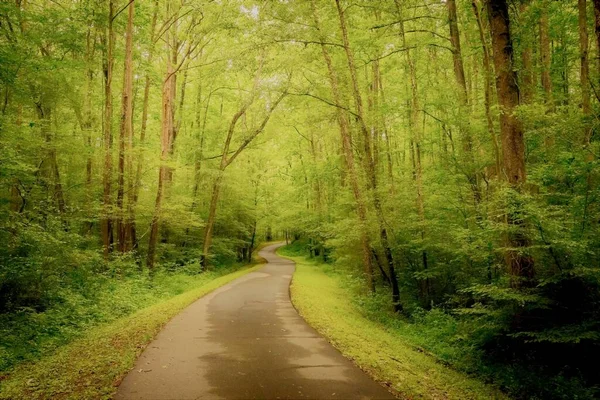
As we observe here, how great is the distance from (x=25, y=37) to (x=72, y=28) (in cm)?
202

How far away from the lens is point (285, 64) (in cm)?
1491

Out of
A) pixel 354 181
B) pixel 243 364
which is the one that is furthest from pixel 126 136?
pixel 243 364

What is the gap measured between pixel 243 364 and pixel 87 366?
2.52 metres

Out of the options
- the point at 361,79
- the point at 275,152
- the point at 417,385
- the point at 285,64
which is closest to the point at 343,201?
the point at 285,64

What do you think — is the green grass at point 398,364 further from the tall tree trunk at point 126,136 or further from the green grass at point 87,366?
the tall tree trunk at point 126,136

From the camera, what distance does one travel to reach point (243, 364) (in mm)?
5766

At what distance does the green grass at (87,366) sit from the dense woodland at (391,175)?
98 centimetres

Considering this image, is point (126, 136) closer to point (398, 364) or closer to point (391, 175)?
point (391, 175)

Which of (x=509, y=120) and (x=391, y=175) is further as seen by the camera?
(x=391, y=175)

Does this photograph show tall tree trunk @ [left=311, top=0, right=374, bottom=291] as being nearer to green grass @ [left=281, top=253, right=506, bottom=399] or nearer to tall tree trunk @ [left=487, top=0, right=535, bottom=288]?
green grass @ [left=281, top=253, right=506, bottom=399]

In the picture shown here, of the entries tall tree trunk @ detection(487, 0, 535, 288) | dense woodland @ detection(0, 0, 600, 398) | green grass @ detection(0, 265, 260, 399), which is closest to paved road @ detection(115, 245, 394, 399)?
green grass @ detection(0, 265, 260, 399)

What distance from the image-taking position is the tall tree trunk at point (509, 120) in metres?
6.63

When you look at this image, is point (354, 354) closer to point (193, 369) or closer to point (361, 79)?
point (193, 369)

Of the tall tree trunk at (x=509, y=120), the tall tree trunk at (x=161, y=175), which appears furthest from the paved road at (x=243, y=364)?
the tall tree trunk at (x=161, y=175)
